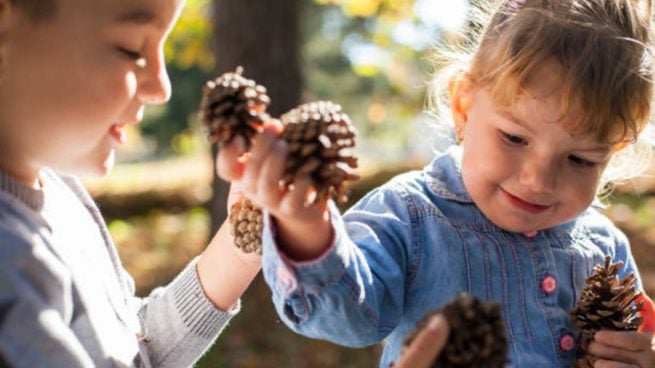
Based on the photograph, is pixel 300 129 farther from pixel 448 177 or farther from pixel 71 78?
pixel 448 177

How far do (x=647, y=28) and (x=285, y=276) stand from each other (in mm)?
932

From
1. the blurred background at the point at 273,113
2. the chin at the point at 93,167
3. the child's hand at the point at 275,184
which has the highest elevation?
the child's hand at the point at 275,184

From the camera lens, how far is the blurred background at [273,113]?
4809 millimetres

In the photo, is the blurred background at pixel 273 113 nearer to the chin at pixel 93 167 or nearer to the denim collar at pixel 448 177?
the denim collar at pixel 448 177

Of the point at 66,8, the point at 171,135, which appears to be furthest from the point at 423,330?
the point at 171,135

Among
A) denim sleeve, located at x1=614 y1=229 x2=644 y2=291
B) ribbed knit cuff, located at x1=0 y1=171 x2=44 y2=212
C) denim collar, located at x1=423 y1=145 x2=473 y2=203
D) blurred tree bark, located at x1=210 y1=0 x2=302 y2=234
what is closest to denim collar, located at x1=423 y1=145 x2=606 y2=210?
denim collar, located at x1=423 y1=145 x2=473 y2=203

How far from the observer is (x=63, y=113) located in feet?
4.27

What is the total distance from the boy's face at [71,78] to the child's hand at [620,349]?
899mm

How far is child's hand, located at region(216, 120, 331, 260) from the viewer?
122 cm

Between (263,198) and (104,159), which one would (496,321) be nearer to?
(263,198)

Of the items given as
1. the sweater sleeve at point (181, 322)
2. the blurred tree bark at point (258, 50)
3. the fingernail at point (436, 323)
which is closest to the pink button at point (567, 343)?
the fingernail at point (436, 323)

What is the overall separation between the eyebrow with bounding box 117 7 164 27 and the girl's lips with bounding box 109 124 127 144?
0.54 feet

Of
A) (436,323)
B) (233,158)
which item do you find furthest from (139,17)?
(436,323)

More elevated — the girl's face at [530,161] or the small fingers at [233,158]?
the small fingers at [233,158]
